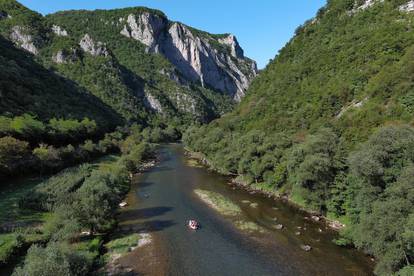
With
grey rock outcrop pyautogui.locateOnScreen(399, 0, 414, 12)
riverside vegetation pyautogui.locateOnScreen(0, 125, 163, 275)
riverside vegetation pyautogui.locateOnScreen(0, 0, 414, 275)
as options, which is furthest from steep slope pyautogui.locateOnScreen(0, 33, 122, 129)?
grey rock outcrop pyautogui.locateOnScreen(399, 0, 414, 12)

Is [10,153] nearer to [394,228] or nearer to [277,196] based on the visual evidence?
[277,196]

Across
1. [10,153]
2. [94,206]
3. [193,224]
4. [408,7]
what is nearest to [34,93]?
[10,153]

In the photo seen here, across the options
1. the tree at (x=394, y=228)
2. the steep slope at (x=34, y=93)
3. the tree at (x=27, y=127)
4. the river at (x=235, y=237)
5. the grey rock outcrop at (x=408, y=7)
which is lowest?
the river at (x=235, y=237)

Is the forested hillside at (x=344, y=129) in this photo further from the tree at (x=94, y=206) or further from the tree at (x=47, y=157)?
the tree at (x=47, y=157)

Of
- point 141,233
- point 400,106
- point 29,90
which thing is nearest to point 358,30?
point 400,106

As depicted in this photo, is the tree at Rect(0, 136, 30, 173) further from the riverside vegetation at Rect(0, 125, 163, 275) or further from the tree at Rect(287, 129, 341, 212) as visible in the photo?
the tree at Rect(287, 129, 341, 212)

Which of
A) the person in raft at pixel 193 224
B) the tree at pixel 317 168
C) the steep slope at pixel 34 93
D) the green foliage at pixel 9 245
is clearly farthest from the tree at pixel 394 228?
the steep slope at pixel 34 93
